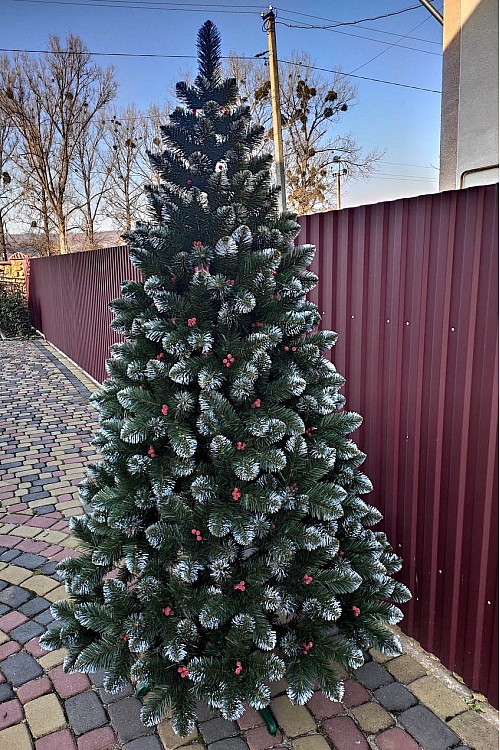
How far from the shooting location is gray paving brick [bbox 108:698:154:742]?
1916 mm

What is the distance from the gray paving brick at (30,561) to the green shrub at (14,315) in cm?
1260

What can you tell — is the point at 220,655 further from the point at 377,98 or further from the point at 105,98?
the point at 105,98

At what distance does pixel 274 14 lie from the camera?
12.3m

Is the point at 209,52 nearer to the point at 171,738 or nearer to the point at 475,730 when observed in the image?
the point at 171,738

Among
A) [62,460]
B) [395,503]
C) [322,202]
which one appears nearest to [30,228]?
[322,202]

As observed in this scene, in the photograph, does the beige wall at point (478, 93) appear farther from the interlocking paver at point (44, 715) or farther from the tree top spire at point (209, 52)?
the interlocking paver at point (44, 715)

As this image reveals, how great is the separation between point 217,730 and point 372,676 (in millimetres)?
718

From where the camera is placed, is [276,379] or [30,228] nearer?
[276,379]

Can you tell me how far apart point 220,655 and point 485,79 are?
5.22 meters

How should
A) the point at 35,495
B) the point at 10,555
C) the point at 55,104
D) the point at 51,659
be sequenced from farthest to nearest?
the point at 55,104 → the point at 35,495 → the point at 10,555 → the point at 51,659

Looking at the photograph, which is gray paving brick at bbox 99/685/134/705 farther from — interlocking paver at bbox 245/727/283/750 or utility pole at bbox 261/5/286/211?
utility pole at bbox 261/5/286/211

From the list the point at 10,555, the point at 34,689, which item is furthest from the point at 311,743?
the point at 10,555

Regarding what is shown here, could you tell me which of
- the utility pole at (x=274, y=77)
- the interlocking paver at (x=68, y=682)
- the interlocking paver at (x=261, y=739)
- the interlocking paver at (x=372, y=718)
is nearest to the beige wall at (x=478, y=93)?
the interlocking paver at (x=372, y=718)

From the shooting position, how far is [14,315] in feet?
47.2
